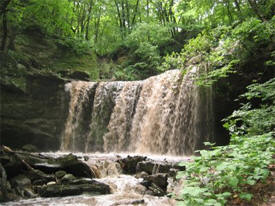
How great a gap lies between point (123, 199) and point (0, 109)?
9.03 metres

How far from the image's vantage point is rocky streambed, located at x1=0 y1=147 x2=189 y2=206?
5117 millimetres

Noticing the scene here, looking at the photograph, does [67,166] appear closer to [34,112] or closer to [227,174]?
[227,174]

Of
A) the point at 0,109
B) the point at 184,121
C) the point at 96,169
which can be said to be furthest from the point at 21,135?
the point at 184,121

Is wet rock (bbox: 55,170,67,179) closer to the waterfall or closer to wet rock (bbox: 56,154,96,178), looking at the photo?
wet rock (bbox: 56,154,96,178)

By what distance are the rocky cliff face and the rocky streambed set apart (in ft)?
20.3

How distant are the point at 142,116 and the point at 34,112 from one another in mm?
5460

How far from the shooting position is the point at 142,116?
471 inches

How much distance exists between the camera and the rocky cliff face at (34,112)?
12023 mm

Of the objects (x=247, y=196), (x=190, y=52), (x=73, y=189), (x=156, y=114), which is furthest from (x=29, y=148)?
(x=247, y=196)

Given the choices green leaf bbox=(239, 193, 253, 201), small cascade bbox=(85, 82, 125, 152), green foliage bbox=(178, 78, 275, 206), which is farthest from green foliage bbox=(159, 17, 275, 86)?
small cascade bbox=(85, 82, 125, 152)

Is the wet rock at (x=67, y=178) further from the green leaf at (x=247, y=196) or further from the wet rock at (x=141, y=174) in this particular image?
the green leaf at (x=247, y=196)

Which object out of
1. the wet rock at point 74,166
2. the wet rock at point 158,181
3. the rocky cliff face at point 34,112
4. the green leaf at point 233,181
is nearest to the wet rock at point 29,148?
the rocky cliff face at point 34,112

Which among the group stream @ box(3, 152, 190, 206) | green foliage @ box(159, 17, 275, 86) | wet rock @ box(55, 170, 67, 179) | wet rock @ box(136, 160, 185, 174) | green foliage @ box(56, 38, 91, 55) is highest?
green foliage @ box(56, 38, 91, 55)

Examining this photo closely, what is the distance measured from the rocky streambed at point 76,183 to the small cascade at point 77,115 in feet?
20.2
